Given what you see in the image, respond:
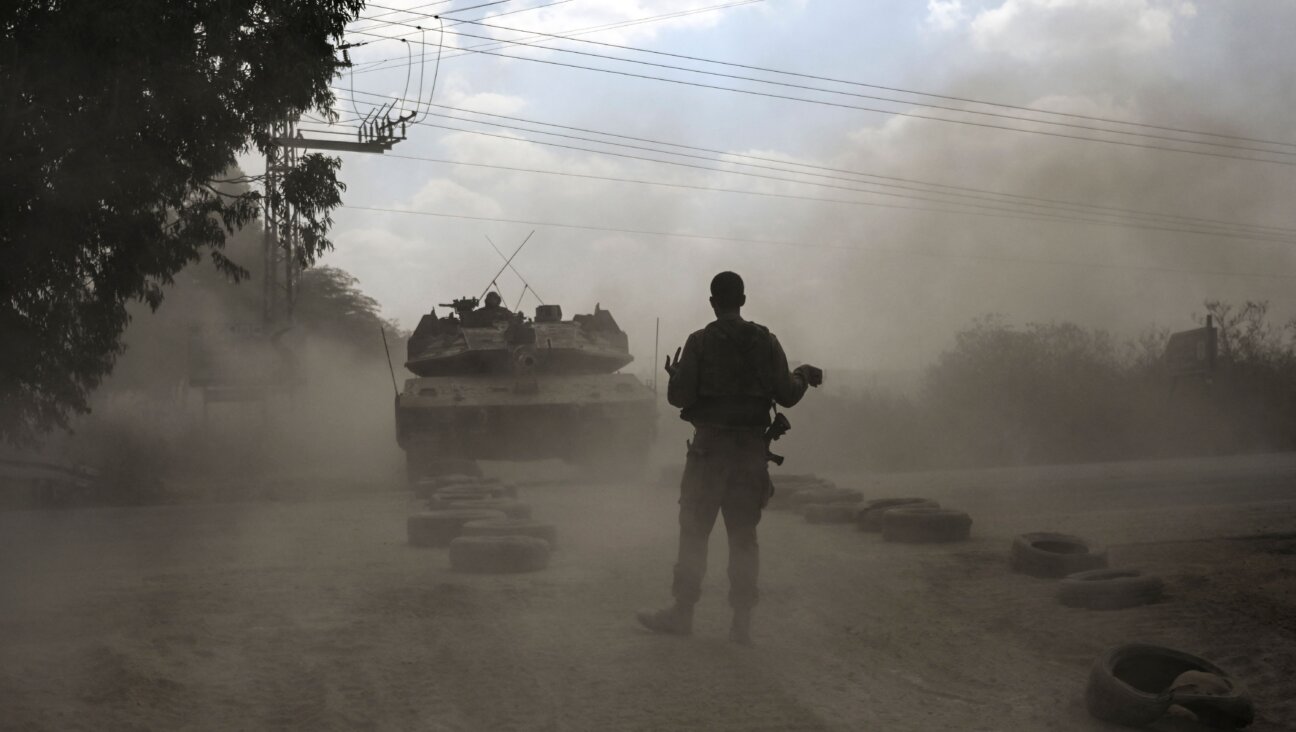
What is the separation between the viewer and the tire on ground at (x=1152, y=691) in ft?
14.8

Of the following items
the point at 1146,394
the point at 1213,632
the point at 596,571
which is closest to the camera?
the point at 1213,632

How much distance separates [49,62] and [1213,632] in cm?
793

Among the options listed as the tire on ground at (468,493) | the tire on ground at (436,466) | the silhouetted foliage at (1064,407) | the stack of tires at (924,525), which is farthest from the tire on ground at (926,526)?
the silhouetted foliage at (1064,407)

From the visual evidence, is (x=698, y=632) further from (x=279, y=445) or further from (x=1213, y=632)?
(x=279, y=445)

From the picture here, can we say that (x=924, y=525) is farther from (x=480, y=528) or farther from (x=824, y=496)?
(x=480, y=528)

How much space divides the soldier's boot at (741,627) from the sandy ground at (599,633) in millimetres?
74

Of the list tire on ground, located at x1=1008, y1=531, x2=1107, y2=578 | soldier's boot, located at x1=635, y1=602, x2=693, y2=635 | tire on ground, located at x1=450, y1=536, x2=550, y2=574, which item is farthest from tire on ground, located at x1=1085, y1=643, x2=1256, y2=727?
tire on ground, located at x1=450, y1=536, x2=550, y2=574

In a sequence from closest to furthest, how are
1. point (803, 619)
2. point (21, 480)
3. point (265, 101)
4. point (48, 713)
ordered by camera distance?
point (48, 713) < point (803, 619) < point (265, 101) < point (21, 480)

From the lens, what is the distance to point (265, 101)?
32.9 feet

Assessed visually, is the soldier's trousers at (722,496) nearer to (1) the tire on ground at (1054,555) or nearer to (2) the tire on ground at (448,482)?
(1) the tire on ground at (1054,555)

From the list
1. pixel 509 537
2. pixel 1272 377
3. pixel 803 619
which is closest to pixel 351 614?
pixel 509 537

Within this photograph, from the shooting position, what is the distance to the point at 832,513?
37.3 ft

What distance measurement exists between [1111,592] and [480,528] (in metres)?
4.43

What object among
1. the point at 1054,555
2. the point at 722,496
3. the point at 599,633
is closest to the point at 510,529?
the point at 599,633
